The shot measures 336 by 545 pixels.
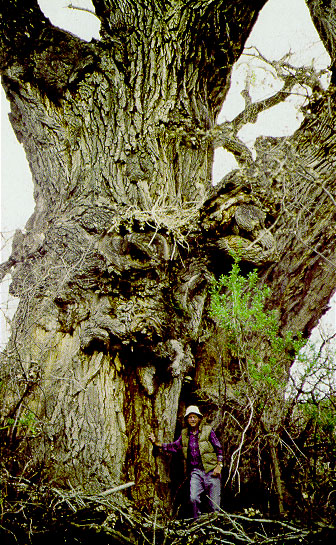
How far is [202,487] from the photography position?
372cm

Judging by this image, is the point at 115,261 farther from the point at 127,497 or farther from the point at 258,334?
the point at 127,497

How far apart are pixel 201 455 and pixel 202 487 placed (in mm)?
291

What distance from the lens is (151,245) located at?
3832mm

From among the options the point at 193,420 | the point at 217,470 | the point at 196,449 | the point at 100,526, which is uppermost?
the point at 193,420

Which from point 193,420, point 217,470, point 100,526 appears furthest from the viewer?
point 193,420

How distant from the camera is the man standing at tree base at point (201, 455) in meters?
3.66

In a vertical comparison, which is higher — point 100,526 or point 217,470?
point 217,470

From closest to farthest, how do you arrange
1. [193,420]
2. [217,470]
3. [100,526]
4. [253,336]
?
[100,526]
[217,470]
[193,420]
[253,336]

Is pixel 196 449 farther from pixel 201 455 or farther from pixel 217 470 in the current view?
pixel 217 470

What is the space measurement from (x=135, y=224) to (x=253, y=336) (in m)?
1.54

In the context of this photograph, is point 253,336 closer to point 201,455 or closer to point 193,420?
point 193,420

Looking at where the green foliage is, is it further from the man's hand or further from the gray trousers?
the gray trousers

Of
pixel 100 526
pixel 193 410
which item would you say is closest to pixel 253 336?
pixel 193 410

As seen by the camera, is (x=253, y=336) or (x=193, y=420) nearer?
(x=193, y=420)
